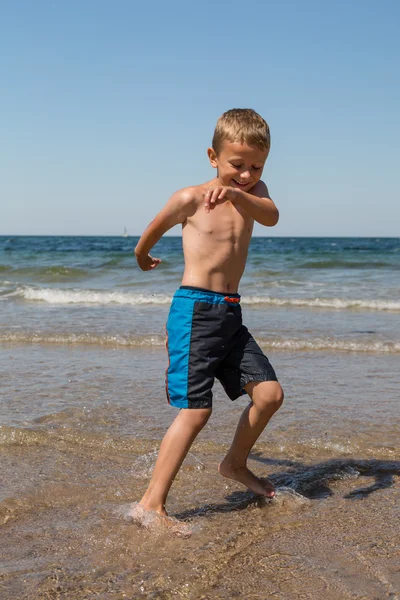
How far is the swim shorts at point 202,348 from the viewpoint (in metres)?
2.76

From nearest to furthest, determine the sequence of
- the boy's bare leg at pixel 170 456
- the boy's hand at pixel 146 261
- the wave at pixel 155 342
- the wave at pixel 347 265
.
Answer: the boy's bare leg at pixel 170 456 → the boy's hand at pixel 146 261 → the wave at pixel 155 342 → the wave at pixel 347 265

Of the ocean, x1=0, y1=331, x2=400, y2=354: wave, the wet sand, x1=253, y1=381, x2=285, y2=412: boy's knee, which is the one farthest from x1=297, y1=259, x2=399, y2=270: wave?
x1=253, y1=381, x2=285, y2=412: boy's knee

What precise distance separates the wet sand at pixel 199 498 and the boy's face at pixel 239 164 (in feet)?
4.52

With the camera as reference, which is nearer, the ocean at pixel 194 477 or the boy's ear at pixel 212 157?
the ocean at pixel 194 477

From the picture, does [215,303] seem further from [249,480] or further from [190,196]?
[249,480]

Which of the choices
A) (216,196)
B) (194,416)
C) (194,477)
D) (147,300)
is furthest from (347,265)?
Result: (216,196)

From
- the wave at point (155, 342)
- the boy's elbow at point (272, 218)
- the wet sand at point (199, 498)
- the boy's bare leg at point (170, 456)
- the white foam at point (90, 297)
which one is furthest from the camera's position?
the white foam at point (90, 297)

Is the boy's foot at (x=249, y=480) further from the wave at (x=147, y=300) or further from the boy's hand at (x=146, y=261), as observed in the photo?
the wave at (x=147, y=300)

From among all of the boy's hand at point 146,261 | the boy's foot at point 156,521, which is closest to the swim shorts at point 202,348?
the boy's hand at point 146,261

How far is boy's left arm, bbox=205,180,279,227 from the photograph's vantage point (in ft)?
8.25

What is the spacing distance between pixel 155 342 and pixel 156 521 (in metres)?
4.45

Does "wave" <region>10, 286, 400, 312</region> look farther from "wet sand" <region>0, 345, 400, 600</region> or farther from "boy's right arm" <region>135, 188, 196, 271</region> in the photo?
"boy's right arm" <region>135, 188, 196, 271</region>

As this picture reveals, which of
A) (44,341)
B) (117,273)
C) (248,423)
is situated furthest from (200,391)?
(117,273)

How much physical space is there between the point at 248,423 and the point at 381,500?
67cm
